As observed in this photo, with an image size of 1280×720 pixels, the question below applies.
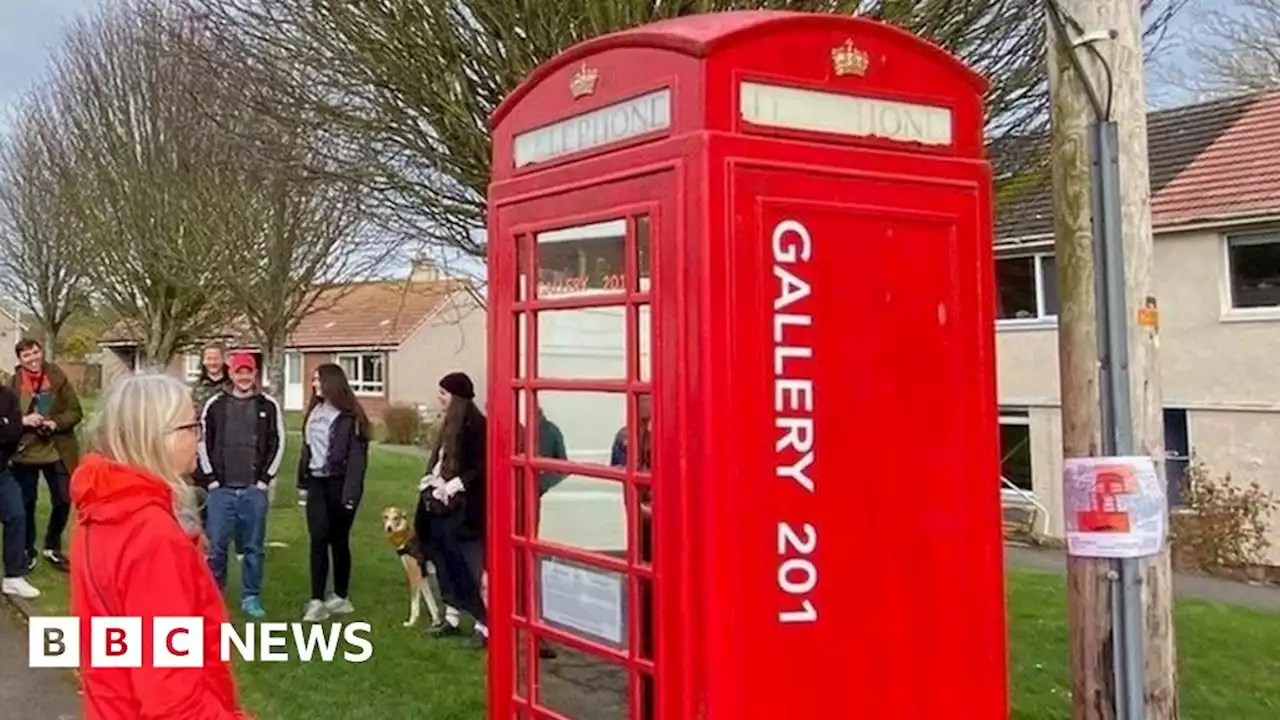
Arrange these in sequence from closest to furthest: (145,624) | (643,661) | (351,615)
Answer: (145,624), (643,661), (351,615)

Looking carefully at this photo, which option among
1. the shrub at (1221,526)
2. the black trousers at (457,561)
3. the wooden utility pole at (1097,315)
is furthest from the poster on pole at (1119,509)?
the shrub at (1221,526)

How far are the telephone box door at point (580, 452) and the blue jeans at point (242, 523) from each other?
5234mm

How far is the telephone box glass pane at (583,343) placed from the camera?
11.1 ft

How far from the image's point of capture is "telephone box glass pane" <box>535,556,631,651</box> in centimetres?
333

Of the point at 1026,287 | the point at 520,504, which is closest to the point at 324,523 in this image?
the point at 520,504

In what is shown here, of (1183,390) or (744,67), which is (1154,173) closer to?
(1183,390)

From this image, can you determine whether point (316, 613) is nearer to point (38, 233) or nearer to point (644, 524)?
point (644, 524)

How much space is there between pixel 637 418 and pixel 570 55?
1062 millimetres

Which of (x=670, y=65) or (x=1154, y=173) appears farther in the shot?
(x=1154, y=173)

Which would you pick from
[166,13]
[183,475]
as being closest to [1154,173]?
[166,13]

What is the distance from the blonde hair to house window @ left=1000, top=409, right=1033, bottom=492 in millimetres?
18871

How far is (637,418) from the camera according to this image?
323 cm

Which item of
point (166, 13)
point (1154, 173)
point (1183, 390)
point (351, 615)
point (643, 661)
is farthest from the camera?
point (1154, 173)

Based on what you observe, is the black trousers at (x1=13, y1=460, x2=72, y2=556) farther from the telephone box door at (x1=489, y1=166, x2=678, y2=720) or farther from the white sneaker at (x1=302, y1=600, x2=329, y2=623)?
the telephone box door at (x1=489, y1=166, x2=678, y2=720)
